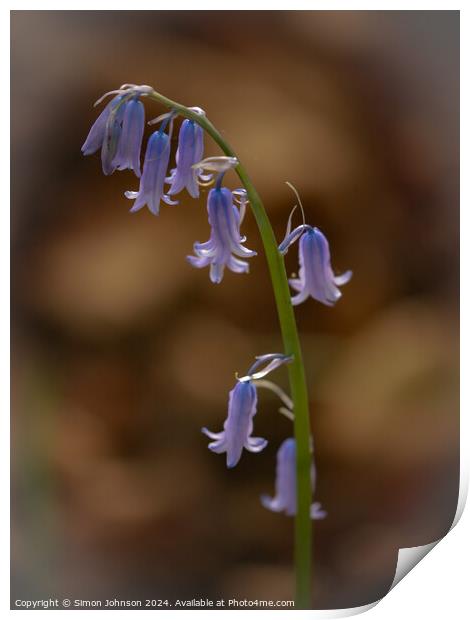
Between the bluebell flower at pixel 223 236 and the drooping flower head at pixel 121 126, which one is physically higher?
the drooping flower head at pixel 121 126

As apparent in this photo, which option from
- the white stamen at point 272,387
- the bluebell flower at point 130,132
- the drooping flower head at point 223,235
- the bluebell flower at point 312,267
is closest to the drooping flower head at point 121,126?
the bluebell flower at point 130,132

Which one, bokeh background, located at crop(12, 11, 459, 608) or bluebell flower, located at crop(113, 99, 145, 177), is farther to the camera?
bokeh background, located at crop(12, 11, 459, 608)

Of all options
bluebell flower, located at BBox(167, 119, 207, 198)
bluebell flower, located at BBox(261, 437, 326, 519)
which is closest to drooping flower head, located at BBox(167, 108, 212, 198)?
bluebell flower, located at BBox(167, 119, 207, 198)

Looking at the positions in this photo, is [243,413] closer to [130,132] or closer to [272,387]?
[272,387]

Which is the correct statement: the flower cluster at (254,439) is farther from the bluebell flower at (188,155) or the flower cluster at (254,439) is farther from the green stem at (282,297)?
the bluebell flower at (188,155)

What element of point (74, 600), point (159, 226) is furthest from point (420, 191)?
point (74, 600)

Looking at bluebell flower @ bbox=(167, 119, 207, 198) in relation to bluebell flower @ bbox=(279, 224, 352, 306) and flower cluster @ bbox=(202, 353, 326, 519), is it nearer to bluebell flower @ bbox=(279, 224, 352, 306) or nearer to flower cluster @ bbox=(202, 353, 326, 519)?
bluebell flower @ bbox=(279, 224, 352, 306)

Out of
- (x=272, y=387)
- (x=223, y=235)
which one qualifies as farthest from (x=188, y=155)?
(x=272, y=387)
